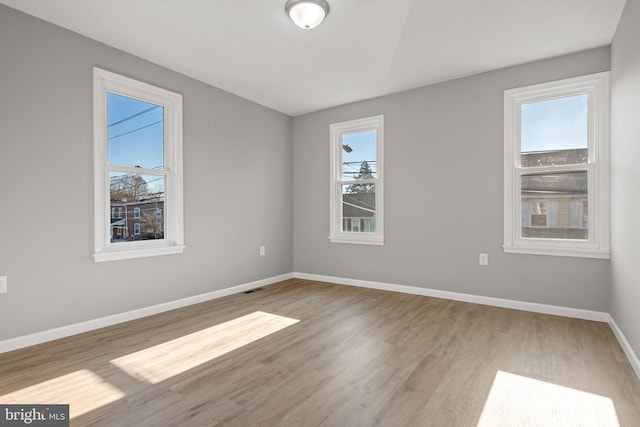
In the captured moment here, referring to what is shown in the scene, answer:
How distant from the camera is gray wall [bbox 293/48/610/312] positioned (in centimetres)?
320

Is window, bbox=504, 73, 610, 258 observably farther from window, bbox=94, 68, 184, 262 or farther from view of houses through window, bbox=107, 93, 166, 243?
view of houses through window, bbox=107, 93, 166, 243

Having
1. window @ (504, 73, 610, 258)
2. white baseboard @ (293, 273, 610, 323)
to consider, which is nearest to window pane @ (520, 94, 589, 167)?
window @ (504, 73, 610, 258)

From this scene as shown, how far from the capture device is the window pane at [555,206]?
316cm

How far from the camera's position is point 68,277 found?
271 centimetres

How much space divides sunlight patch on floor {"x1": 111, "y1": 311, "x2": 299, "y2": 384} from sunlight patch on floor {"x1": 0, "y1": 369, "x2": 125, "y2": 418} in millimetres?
182

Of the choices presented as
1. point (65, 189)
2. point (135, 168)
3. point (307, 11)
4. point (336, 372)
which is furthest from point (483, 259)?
point (65, 189)

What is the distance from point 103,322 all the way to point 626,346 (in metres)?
4.22

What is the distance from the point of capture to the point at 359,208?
4645 millimetres

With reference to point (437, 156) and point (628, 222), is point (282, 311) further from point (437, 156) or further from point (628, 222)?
point (628, 222)

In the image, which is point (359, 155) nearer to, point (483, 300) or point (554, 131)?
point (554, 131)

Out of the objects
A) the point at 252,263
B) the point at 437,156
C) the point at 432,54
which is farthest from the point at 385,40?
the point at 252,263

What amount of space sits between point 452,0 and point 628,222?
2051 millimetres

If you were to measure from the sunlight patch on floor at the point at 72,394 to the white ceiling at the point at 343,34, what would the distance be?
8.54ft

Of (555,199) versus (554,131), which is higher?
(554,131)
